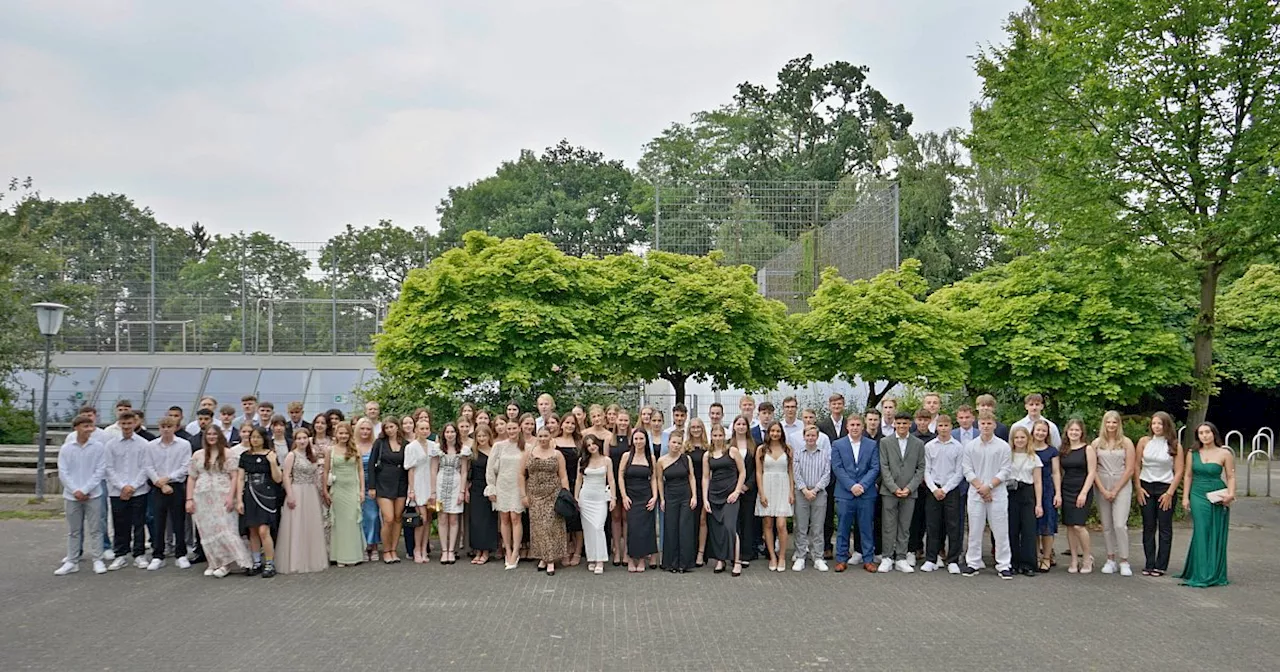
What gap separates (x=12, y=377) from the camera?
21.6 metres

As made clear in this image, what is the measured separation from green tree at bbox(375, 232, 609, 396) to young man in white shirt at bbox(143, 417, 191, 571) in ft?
11.6

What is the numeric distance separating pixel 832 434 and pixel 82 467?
7.90 meters

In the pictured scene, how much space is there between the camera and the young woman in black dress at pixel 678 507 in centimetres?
1012

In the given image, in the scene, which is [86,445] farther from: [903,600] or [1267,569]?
[1267,569]

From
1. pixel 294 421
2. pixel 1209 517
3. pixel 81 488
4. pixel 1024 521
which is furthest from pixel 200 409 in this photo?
pixel 1209 517

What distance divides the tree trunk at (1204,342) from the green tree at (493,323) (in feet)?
27.7

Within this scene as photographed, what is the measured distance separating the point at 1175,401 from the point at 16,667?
88.7 feet

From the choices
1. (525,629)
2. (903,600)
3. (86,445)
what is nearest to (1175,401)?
(903,600)

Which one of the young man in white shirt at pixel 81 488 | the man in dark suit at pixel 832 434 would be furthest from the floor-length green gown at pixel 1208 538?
the young man in white shirt at pixel 81 488

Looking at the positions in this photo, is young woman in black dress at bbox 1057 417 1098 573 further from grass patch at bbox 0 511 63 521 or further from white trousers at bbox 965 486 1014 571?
grass patch at bbox 0 511 63 521

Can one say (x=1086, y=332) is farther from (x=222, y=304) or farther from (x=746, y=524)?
(x=222, y=304)

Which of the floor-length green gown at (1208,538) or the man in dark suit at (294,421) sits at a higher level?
the man in dark suit at (294,421)

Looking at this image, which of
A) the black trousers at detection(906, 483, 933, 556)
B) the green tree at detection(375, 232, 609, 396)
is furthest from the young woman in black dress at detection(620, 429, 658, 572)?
the green tree at detection(375, 232, 609, 396)

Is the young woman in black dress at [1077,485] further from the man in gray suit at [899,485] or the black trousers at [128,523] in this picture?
the black trousers at [128,523]
